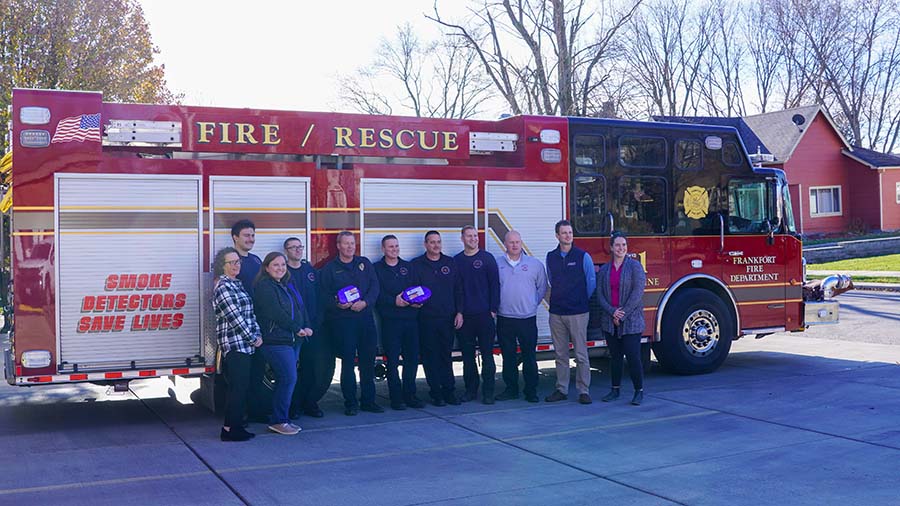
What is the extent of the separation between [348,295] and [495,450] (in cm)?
224

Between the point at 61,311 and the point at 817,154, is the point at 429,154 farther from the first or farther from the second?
the point at 817,154

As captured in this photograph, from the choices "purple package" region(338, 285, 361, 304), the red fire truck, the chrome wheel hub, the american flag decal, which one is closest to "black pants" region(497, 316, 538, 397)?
the red fire truck

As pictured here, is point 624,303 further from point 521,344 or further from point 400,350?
point 400,350

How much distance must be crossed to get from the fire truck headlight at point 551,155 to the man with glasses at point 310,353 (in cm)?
311

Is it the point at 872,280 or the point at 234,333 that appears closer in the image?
the point at 234,333

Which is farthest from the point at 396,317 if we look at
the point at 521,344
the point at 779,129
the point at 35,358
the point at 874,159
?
the point at 874,159

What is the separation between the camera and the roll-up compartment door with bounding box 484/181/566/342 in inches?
396

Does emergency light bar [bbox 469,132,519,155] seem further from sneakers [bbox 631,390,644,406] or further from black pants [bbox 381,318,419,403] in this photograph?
sneakers [bbox 631,390,644,406]

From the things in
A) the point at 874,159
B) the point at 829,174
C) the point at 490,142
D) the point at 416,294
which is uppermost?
the point at 874,159

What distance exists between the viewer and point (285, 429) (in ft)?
26.7

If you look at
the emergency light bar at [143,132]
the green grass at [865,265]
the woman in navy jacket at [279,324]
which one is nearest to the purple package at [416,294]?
the woman in navy jacket at [279,324]

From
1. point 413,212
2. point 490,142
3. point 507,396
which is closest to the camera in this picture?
point 413,212

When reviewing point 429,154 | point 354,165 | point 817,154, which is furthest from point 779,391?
point 817,154

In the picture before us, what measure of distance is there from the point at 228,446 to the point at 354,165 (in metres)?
3.20
